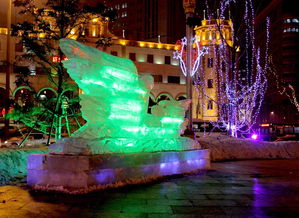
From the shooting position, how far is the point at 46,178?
7172 millimetres

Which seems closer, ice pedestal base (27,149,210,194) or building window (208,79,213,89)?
ice pedestal base (27,149,210,194)

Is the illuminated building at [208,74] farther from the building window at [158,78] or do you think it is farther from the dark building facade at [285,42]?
the dark building facade at [285,42]

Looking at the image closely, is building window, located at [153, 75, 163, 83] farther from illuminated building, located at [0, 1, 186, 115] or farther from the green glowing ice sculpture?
the green glowing ice sculpture

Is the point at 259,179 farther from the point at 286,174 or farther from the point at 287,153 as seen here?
the point at 287,153

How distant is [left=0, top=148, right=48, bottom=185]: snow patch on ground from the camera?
8703mm

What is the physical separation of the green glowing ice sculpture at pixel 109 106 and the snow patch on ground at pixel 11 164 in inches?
80.3

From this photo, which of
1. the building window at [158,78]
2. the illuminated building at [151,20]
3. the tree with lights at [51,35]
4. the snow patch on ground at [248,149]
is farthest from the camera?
the illuminated building at [151,20]

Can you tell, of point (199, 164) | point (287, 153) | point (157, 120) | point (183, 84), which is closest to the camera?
point (157, 120)

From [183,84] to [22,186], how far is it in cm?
4127

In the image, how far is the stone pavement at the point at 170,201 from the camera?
18.4ft

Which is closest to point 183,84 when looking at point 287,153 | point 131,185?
point 287,153

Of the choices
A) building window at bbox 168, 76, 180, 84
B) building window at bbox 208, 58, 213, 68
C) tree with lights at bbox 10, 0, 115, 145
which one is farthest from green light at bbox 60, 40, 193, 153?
building window at bbox 168, 76, 180, 84

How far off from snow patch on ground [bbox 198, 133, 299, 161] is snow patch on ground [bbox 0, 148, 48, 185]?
7389 mm

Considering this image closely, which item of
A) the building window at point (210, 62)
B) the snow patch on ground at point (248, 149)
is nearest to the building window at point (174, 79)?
the building window at point (210, 62)
